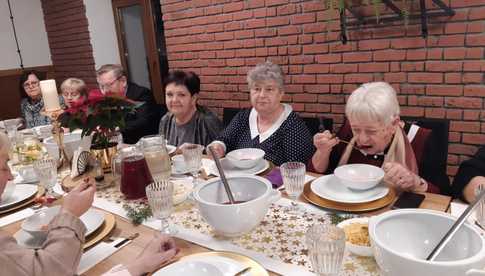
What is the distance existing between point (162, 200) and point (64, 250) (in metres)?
0.28

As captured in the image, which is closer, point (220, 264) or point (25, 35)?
point (220, 264)

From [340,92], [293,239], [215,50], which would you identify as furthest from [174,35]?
[293,239]

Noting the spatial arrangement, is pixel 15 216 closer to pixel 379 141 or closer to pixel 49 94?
pixel 49 94

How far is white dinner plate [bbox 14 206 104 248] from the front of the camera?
42.6 inches

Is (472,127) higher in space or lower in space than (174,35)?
lower

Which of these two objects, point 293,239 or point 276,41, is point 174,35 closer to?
point 276,41

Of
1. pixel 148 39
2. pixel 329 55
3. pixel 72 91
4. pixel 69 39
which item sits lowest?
pixel 72 91

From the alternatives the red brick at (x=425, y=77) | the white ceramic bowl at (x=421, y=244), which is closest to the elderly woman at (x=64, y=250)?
the white ceramic bowl at (x=421, y=244)

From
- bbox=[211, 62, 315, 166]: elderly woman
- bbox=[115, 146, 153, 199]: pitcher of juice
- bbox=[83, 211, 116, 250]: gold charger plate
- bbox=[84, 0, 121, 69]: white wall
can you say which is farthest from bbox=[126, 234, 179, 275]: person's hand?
bbox=[84, 0, 121, 69]: white wall

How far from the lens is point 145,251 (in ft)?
3.20

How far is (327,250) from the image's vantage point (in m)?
0.79

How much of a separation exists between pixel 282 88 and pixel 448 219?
148 cm

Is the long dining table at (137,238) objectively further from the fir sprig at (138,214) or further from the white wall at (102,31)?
the white wall at (102,31)

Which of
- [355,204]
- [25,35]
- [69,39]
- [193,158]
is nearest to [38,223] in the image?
[193,158]
